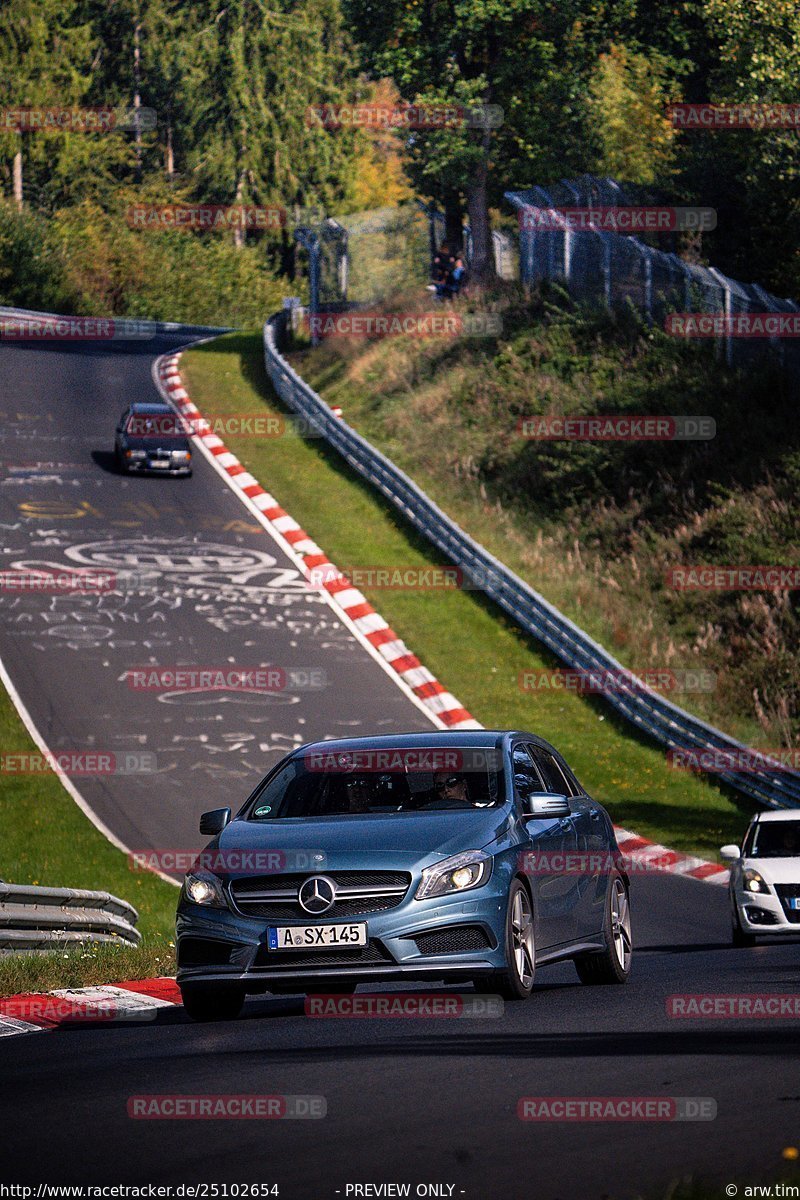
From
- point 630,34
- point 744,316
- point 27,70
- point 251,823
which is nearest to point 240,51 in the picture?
point 27,70

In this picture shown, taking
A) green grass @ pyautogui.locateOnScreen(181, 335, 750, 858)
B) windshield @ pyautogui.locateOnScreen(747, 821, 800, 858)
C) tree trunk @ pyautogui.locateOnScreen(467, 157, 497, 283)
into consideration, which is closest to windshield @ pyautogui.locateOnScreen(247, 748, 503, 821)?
windshield @ pyautogui.locateOnScreen(747, 821, 800, 858)

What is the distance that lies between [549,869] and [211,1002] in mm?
2131

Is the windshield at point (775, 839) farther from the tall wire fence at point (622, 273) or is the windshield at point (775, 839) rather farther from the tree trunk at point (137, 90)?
the tree trunk at point (137, 90)

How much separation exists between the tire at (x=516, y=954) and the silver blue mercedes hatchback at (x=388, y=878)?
0.01 meters

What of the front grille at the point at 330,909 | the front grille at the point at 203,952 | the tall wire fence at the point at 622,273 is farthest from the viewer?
the tall wire fence at the point at 622,273

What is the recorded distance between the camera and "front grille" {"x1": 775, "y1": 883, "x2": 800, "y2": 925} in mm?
16438

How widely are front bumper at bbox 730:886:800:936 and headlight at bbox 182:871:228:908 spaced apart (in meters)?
7.44

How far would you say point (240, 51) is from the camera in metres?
93.6

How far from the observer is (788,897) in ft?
54.2

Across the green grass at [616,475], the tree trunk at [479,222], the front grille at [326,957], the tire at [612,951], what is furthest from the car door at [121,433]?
the front grille at [326,957]

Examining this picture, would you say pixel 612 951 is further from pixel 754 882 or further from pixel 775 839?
pixel 775 839

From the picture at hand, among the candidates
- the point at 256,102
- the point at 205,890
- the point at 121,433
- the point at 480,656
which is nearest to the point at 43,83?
the point at 256,102

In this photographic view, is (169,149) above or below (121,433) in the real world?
above

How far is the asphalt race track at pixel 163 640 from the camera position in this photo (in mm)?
23406
